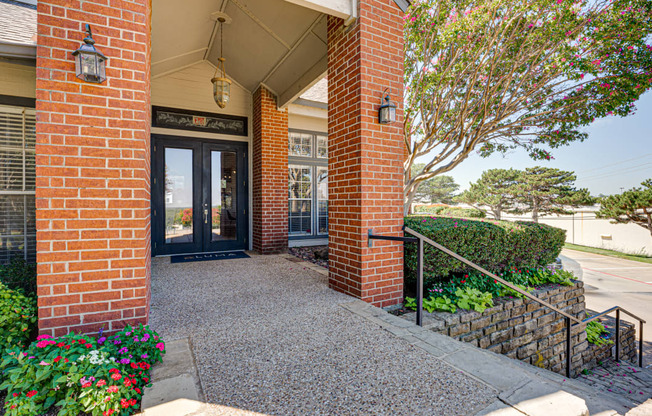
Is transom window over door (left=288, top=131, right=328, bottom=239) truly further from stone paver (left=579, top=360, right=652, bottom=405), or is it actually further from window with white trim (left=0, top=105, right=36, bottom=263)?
stone paver (left=579, top=360, right=652, bottom=405)

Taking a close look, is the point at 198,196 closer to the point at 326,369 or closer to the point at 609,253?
the point at 326,369

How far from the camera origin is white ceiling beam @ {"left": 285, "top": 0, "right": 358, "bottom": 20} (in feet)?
10.3

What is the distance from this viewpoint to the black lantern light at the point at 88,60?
1.94 m

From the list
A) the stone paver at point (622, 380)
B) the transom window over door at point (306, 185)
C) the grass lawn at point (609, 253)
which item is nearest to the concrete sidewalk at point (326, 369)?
the stone paver at point (622, 380)

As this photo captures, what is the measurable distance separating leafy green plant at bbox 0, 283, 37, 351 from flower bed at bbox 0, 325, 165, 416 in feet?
1.21

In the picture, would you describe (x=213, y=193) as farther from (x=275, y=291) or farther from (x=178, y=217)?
(x=275, y=291)

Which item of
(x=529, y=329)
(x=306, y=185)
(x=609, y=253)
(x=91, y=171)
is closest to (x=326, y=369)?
(x=91, y=171)

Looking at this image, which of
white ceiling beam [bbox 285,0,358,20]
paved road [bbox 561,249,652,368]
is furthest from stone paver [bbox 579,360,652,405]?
white ceiling beam [bbox 285,0,358,20]

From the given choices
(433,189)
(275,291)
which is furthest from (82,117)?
(433,189)

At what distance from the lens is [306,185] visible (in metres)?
7.92

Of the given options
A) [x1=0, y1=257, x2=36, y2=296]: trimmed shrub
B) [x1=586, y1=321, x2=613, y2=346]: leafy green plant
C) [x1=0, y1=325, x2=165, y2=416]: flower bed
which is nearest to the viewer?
[x1=0, y1=325, x2=165, y2=416]: flower bed

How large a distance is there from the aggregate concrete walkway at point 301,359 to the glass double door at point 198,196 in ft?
9.21

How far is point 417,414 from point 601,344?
18.2 ft

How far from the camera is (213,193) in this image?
6.34 m
